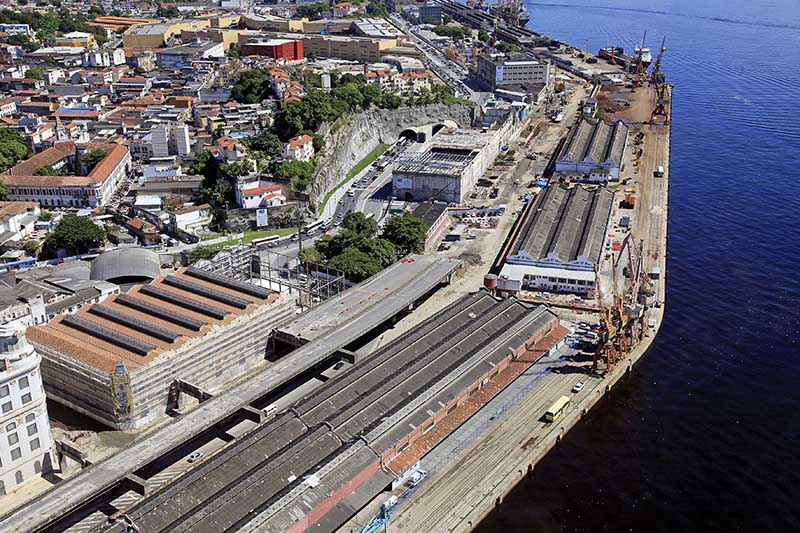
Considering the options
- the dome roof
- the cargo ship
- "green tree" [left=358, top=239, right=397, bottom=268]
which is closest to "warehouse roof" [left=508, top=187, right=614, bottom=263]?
→ "green tree" [left=358, top=239, right=397, bottom=268]

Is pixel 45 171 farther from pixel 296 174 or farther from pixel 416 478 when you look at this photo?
pixel 416 478

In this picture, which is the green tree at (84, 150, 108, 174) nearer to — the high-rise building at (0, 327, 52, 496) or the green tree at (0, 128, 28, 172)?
the green tree at (0, 128, 28, 172)

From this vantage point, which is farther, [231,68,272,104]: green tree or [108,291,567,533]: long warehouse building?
[231,68,272,104]: green tree

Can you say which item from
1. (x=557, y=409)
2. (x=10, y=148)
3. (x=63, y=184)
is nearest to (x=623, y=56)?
(x=10, y=148)

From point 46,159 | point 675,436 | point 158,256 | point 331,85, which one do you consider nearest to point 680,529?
point 675,436

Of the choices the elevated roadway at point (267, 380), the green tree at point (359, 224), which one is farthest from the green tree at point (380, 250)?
the green tree at point (359, 224)

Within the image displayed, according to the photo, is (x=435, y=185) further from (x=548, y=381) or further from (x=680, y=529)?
(x=680, y=529)
